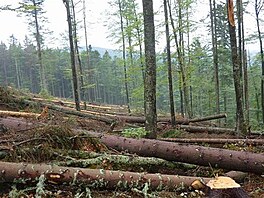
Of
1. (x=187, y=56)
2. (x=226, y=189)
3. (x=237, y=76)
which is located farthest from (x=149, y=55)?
(x=187, y=56)

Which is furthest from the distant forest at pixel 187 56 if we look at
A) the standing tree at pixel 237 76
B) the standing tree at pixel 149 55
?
the standing tree at pixel 149 55

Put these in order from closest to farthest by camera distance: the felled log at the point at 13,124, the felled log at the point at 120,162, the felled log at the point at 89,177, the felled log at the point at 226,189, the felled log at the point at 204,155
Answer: the felled log at the point at 226,189, the felled log at the point at 89,177, the felled log at the point at 120,162, the felled log at the point at 204,155, the felled log at the point at 13,124

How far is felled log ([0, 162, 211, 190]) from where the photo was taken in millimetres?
5207

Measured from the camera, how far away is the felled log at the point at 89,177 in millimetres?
5207

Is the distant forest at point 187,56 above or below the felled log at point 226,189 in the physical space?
above

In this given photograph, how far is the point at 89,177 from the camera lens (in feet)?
18.0

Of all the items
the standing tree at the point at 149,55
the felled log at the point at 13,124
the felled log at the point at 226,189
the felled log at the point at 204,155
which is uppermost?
the standing tree at the point at 149,55

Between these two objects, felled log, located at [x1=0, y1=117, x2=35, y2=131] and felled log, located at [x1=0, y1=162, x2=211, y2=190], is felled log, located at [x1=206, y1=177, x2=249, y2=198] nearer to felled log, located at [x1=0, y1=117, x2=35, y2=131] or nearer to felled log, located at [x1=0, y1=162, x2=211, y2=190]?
felled log, located at [x1=0, y1=162, x2=211, y2=190]

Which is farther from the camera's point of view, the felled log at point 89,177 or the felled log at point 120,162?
the felled log at point 120,162

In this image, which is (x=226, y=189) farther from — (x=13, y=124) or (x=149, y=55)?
(x=13, y=124)

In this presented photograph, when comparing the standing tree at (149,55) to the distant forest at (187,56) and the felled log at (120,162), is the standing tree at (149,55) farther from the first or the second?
the distant forest at (187,56)

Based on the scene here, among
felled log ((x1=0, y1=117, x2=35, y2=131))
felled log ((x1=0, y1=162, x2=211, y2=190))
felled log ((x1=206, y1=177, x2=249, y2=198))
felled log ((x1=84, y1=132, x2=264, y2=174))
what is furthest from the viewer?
felled log ((x1=0, y1=117, x2=35, y2=131))

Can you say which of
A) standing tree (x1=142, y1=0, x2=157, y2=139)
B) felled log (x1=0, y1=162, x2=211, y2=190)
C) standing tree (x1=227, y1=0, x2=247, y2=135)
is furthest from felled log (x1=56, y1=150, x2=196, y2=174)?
standing tree (x1=227, y1=0, x2=247, y2=135)

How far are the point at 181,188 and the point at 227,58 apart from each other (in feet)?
84.8
